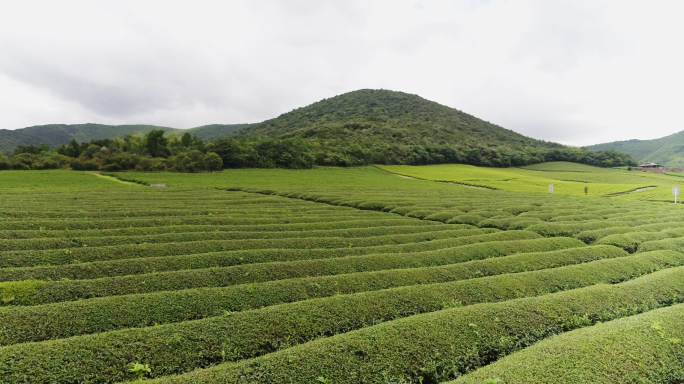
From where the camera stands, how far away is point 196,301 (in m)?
11.3

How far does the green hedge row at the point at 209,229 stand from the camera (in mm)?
18688

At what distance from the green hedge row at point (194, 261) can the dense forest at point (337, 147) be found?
6176 centimetres

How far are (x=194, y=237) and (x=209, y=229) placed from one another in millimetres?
2525

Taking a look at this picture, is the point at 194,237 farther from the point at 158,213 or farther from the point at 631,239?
the point at 631,239

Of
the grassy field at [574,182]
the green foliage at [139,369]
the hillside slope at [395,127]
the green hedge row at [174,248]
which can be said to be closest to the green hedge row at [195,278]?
the green hedge row at [174,248]

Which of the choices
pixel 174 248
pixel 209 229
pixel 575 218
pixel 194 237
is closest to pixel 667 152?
pixel 575 218

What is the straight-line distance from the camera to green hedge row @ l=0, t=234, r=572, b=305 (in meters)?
Answer: 11.5

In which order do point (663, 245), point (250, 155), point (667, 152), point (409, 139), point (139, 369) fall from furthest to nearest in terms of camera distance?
1. point (667, 152)
2. point (409, 139)
3. point (250, 155)
4. point (663, 245)
5. point (139, 369)

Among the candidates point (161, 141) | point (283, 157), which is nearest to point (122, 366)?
point (283, 157)

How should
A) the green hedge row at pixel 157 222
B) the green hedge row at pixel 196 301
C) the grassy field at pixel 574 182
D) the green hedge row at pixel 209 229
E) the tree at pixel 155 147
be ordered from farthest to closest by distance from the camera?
the tree at pixel 155 147 < the grassy field at pixel 574 182 < the green hedge row at pixel 157 222 < the green hedge row at pixel 209 229 < the green hedge row at pixel 196 301

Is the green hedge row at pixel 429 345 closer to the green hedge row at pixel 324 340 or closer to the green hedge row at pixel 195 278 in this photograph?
the green hedge row at pixel 324 340

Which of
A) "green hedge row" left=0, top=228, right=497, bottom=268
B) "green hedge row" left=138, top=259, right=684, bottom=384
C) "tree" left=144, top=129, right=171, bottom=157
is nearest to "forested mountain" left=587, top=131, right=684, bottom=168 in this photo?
"green hedge row" left=0, top=228, right=497, bottom=268

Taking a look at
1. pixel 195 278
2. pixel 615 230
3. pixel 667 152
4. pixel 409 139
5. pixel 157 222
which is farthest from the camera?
pixel 667 152

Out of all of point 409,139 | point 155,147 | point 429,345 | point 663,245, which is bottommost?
point 663,245
